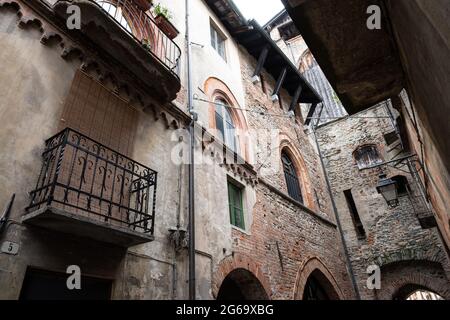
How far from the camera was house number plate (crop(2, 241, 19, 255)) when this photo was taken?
10.9ft

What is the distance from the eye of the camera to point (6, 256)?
3.31 meters

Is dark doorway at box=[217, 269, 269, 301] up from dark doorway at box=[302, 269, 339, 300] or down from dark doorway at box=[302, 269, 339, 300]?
down

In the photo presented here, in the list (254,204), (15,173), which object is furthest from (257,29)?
(15,173)

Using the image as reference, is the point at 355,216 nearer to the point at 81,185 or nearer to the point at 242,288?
the point at 242,288

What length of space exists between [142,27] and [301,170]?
7957 millimetres

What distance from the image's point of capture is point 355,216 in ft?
44.3

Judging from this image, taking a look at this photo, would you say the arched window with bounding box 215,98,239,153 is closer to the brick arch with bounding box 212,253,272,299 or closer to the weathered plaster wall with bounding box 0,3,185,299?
the brick arch with bounding box 212,253,272,299

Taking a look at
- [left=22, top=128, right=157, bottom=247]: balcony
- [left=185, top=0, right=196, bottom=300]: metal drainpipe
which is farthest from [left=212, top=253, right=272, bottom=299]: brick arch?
[left=22, top=128, right=157, bottom=247]: balcony

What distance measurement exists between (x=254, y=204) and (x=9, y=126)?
583 cm

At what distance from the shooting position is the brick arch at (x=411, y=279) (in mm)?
10781

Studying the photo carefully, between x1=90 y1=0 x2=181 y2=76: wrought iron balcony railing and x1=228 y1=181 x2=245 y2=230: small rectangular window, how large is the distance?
3123mm

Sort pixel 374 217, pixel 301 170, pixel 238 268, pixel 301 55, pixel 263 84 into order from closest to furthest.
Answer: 1. pixel 238 268
2. pixel 301 170
3. pixel 263 84
4. pixel 374 217
5. pixel 301 55

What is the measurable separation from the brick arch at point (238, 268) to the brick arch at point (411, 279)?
271 inches

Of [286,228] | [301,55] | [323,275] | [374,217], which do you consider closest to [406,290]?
[374,217]
